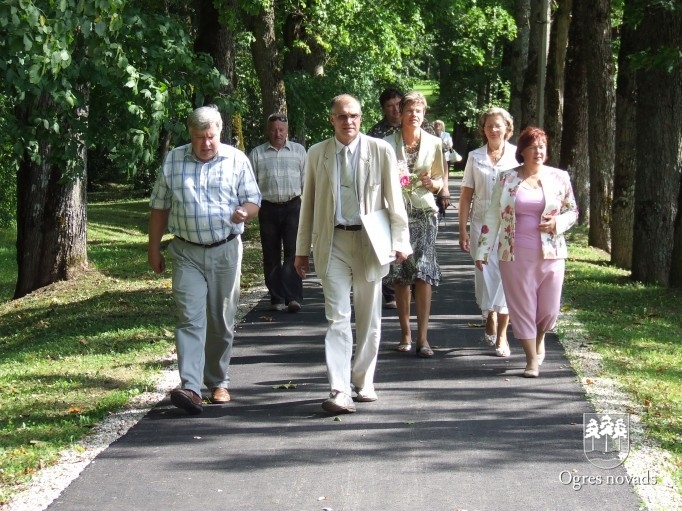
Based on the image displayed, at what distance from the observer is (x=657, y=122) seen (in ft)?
53.2

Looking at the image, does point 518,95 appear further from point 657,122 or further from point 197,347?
point 197,347

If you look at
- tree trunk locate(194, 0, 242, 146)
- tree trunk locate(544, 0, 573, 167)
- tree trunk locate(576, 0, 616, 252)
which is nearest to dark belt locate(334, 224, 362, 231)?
tree trunk locate(194, 0, 242, 146)

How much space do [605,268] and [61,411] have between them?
12018mm

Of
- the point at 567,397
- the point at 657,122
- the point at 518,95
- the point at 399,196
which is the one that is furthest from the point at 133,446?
the point at 518,95

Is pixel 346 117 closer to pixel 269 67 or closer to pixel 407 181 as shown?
pixel 407 181

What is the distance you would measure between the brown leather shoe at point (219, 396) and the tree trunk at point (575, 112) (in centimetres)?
1713

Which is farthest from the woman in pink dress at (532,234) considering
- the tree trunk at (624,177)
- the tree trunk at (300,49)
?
the tree trunk at (300,49)

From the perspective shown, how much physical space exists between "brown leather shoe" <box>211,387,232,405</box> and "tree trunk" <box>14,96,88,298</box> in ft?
32.2

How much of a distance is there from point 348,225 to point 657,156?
29.9ft

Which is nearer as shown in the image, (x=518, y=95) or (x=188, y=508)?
(x=188, y=508)

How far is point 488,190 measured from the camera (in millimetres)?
10367

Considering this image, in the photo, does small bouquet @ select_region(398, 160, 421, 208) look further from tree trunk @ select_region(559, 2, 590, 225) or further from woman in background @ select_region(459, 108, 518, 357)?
tree trunk @ select_region(559, 2, 590, 225)

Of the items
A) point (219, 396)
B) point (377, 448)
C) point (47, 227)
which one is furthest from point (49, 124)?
point (377, 448)

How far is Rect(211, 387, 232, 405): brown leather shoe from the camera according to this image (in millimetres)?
8633
